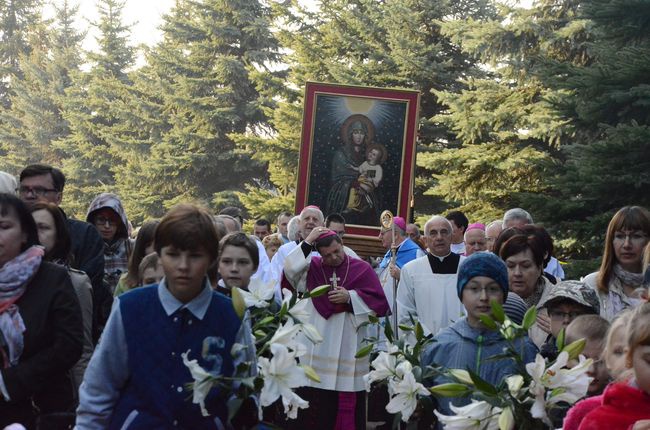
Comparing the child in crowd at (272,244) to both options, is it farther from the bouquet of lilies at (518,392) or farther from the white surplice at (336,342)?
the bouquet of lilies at (518,392)

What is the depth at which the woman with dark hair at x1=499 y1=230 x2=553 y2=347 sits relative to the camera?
7.18m

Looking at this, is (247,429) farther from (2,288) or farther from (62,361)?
(2,288)

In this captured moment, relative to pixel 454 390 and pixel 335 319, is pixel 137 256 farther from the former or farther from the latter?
pixel 335 319

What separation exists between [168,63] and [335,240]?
35.2 metres

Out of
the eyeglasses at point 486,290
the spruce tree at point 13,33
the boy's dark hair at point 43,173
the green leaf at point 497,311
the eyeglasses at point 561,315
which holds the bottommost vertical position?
the eyeglasses at point 561,315

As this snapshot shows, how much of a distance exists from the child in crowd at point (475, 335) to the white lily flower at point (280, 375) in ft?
4.60

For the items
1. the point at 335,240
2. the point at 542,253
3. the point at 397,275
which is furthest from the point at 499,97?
the point at 542,253

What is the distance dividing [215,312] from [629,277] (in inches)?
147

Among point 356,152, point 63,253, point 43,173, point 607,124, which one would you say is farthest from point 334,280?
point 356,152

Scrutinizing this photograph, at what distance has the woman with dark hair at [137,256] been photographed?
6590 millimetres

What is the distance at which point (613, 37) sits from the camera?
14.4 m

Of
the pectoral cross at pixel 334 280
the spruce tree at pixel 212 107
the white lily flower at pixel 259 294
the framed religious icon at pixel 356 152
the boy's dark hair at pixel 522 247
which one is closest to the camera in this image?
the white lily flower at pixel 259 294

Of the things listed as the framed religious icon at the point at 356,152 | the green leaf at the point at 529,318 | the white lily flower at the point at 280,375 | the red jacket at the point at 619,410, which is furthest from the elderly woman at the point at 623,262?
the framed religious icon at the point at 356,152

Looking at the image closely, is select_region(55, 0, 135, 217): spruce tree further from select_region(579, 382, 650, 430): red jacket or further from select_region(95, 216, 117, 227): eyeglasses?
select_region(579, 382, 650, 430): red jacket
